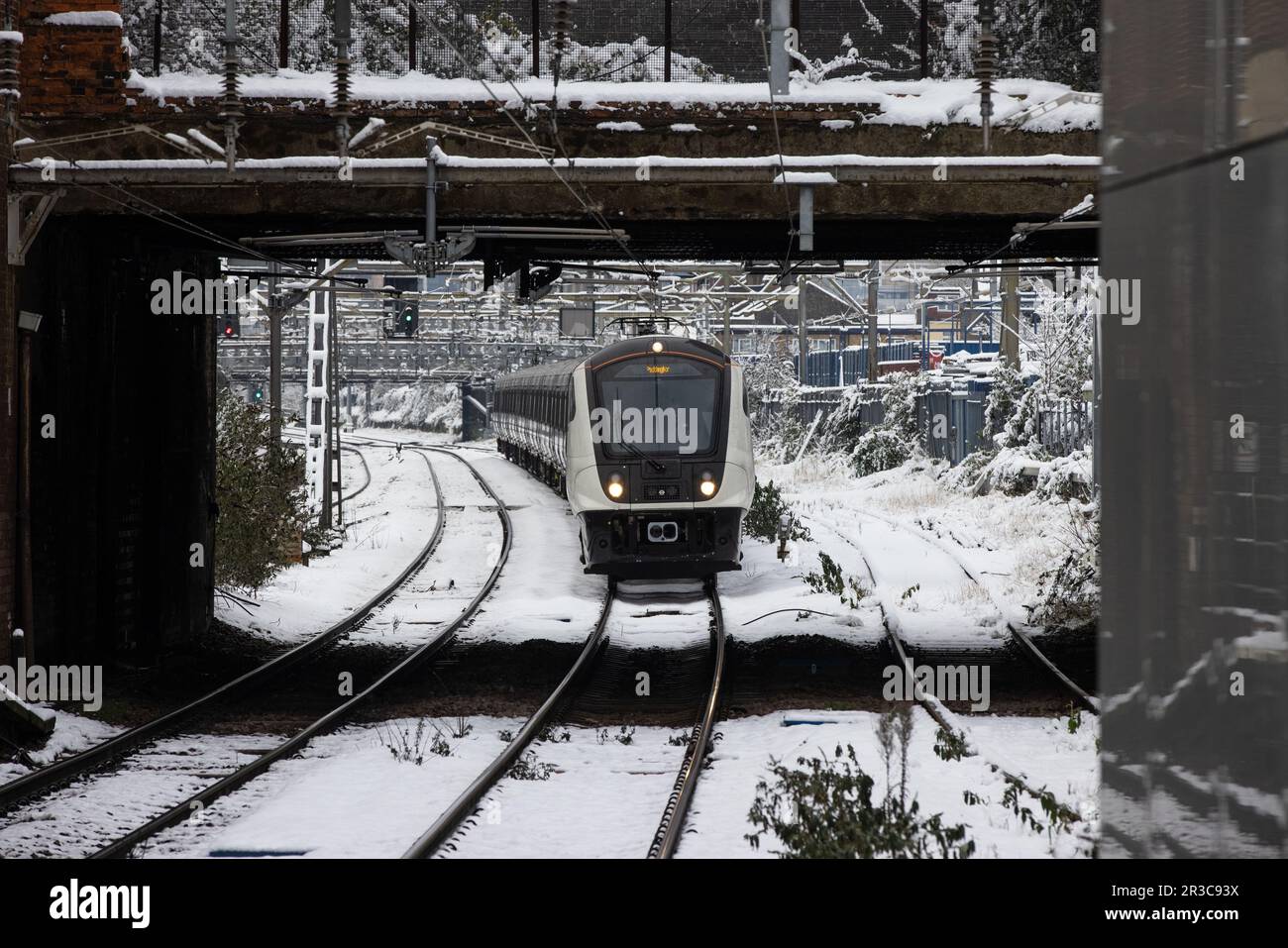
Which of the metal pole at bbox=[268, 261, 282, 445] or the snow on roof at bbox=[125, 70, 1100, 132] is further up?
the snow on roof at bbox=[125, 70, 1100, 132]

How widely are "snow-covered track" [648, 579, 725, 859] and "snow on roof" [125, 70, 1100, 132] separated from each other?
180 inches

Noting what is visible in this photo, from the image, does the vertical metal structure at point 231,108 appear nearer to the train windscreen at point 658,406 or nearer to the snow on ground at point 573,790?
the snow on ground at point 573,790

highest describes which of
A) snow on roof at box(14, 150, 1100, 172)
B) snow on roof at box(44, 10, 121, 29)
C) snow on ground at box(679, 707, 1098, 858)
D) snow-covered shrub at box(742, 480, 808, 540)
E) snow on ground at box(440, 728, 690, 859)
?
snow on roof at box(44, 10, 121, 29)

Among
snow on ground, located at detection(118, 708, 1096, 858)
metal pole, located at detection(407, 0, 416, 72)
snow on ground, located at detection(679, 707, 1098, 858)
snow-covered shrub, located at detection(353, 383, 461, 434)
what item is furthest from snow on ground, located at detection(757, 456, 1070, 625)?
snow-covered shrub, located at detection(353, 383, 461, 434)

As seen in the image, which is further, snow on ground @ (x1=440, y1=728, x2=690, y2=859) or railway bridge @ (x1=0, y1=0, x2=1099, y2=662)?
railway bridge @ (x1=0, y1=0, x2=1099, y2=662)

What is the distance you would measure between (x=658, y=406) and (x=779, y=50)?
6025 millimetres

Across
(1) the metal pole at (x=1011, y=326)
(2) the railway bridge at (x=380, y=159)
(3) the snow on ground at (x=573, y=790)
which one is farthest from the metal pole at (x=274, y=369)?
(1) the metal pole at (x=1011, y=326)

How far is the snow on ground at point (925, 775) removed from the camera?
717 centimetres

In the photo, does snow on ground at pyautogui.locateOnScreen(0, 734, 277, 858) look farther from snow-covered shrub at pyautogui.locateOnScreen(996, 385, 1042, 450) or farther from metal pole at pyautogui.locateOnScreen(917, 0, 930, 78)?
snow-covered shrub at pyautogui.locateOnScreen(996, 385, 1042, 450)

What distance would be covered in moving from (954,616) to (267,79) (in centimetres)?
889

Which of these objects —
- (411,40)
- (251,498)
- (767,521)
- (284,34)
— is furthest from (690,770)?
(767,521)

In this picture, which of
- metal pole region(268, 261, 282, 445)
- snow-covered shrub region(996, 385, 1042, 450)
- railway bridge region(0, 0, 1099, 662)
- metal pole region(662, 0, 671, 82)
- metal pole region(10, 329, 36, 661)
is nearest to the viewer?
metal pole region(10, 329, 36, 661)

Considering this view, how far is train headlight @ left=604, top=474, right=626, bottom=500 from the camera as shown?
1609 cm

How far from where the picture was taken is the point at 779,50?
36.0ft
